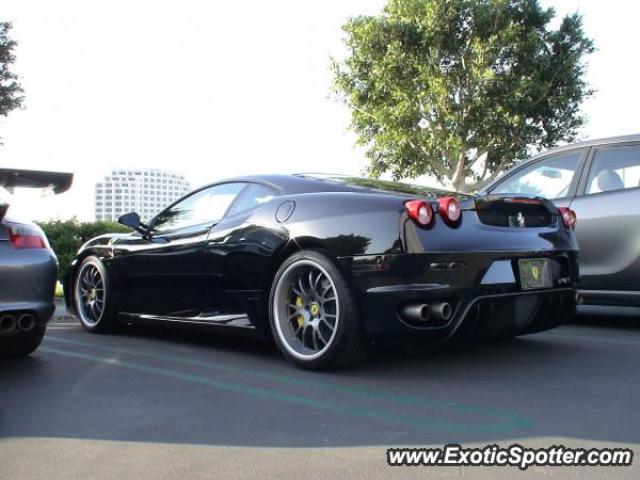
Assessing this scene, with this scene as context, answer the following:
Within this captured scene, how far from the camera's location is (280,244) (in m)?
4.13

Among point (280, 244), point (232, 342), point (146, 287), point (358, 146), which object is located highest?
point (358, 146)

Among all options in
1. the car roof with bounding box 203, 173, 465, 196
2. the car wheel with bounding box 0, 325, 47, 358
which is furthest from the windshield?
the car wheel with bounding box 0, 325, 47, 358

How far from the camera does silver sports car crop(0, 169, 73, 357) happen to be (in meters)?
3.96

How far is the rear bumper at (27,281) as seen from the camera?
3.95m

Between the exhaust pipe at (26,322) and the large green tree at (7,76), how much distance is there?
58.6 ft

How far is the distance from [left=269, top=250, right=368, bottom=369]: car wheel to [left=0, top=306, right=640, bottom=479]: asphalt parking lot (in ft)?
0.41

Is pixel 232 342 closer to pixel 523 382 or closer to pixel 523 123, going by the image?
pixel 523 382

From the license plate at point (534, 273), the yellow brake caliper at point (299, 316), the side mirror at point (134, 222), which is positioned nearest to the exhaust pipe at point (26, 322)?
the side mirror at point (134, 222)

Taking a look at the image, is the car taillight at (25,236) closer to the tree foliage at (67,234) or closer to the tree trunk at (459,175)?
the tree foliage at (67,234)

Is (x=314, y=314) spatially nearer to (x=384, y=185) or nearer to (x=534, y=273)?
(x=384, y=185)

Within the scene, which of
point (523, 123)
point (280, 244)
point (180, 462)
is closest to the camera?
point (180, 462)

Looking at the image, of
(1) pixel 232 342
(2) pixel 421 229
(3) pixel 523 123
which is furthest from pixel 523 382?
(3) pixel 523 123

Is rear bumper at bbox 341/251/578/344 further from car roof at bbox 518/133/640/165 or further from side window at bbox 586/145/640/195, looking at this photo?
car roof at bbox 518/133/640/165

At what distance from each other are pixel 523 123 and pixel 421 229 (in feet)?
61.5
